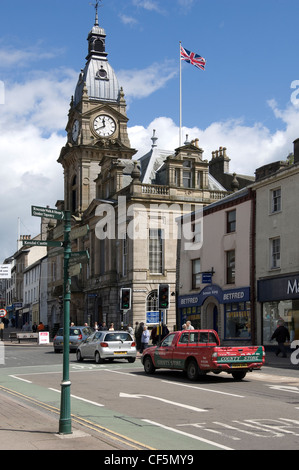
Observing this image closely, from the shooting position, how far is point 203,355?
63.8 ft

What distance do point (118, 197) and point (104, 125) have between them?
1696cm

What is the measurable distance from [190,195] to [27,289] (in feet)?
164

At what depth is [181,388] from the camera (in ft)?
59.6

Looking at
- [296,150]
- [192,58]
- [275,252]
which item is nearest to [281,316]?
[275,252]

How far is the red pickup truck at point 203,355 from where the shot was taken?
1917 centimetres

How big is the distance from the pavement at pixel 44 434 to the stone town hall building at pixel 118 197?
115 feet

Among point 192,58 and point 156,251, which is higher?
point 192,58

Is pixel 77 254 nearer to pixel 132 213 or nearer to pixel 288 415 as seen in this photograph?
pixel 288 415

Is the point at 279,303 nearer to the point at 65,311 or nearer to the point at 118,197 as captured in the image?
the point at 65,311

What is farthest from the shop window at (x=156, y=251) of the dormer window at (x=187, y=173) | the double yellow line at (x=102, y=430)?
the double yellow line at (x=102, y=430)

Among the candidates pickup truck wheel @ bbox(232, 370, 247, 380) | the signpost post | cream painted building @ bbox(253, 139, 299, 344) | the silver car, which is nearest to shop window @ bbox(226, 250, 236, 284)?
cream painted building @ bbox(253, 139, 299, 344)

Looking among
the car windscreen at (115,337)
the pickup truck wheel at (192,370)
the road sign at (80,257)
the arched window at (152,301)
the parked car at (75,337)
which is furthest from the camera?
the arched window at (152,301)

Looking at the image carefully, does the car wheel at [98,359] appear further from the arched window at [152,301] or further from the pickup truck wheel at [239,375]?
the arched window at [152,301]

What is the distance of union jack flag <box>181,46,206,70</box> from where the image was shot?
50.1 metres
